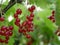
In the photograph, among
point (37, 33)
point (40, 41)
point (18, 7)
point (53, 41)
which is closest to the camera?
point (18, 7)

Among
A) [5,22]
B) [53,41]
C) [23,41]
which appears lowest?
[23,41]

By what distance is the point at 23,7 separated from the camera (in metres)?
0.90

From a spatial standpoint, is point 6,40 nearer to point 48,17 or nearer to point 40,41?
point 48,17

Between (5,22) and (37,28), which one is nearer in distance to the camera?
(5,22)

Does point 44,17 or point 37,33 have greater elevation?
point 44,17

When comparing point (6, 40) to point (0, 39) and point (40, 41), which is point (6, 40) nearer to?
point (0, 39)

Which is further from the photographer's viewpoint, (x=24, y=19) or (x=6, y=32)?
(x=24, y=19)

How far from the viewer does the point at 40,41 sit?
1217 millimetres

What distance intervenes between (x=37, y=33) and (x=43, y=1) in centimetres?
42

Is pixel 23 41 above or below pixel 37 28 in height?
below

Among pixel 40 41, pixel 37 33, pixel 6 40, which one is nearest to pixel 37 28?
pixel 37 33

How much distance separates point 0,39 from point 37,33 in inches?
13.4

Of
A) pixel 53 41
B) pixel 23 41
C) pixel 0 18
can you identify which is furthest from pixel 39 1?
pixel 23 41

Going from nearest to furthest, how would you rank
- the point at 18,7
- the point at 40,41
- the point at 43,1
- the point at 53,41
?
the point at 43,1 < the point at 18,7 < the point at 53,41 < the point at 40,41
